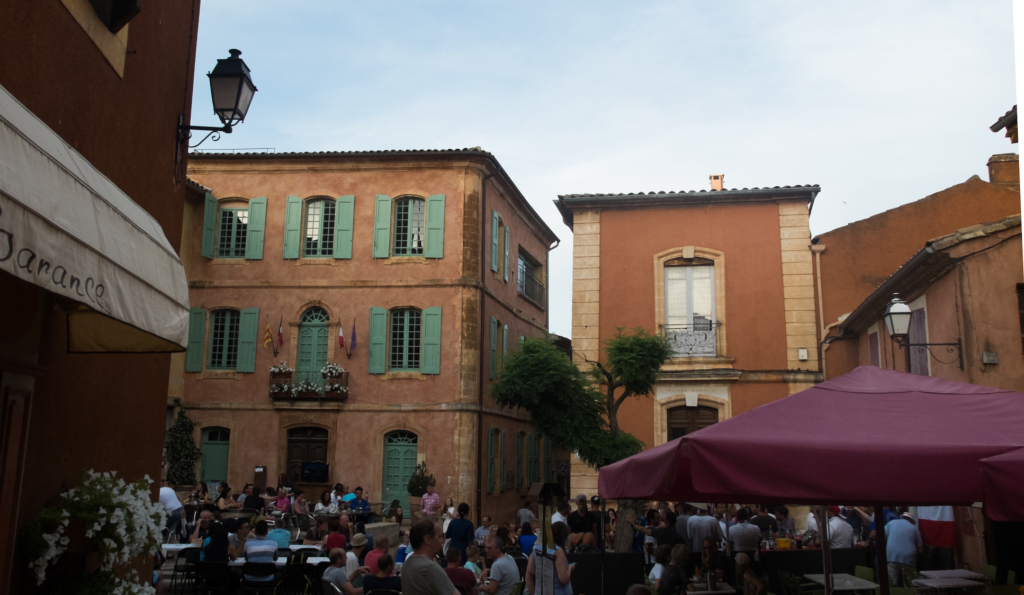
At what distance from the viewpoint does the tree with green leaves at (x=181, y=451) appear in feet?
71.4

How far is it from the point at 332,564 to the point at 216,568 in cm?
210

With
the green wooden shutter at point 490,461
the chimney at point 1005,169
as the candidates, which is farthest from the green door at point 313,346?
the chimney at point 1005,169

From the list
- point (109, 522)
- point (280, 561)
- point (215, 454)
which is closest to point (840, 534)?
point (280, 561)

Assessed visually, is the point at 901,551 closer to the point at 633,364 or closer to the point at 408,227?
the point at 633,364

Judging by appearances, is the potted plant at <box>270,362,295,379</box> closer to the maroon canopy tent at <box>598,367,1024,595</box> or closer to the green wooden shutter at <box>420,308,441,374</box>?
the green wooden shutter at <box>420,308,441,374</box>

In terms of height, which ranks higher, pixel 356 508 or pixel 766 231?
pixel 766 231

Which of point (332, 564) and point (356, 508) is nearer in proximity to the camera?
point (332, 564)

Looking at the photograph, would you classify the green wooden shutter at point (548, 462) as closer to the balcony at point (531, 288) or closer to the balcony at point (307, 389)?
the balcony at point (531, 288)

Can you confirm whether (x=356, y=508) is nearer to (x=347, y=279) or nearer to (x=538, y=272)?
(x=347, y=279)

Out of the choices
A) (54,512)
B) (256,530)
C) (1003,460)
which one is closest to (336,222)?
(256,530)

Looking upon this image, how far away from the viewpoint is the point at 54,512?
497cm

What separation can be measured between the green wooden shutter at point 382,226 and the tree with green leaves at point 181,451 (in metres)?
6.51

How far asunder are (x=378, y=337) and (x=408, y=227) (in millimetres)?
3112

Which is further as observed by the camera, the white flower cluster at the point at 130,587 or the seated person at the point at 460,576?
the seated person at the point at 460,576
